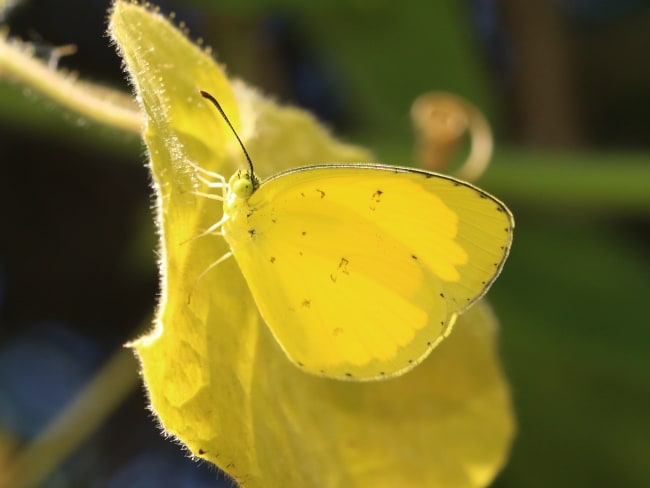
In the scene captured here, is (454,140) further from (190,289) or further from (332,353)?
(190,289)

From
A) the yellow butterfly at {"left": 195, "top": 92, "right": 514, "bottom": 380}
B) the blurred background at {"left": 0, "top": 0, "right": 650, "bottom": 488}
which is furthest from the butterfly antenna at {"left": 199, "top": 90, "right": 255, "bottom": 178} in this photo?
the blurred background at {"left": 0, "top": 0, "right": 650, "bottom": 488}

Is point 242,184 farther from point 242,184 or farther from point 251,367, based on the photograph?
point 251,367

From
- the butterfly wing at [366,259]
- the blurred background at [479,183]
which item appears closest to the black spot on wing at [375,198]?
the butterfly wing at [366,259]

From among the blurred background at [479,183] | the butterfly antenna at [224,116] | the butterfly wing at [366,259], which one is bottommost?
the blurred background at [479,183]

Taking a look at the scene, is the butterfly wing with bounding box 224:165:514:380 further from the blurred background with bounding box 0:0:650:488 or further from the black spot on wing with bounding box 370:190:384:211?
the blurred background with bounding box 0:0:650:488

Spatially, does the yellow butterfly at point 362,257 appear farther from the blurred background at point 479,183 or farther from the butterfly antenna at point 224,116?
the blurred background at point 479,183

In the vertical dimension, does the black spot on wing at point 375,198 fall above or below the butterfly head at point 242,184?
above
